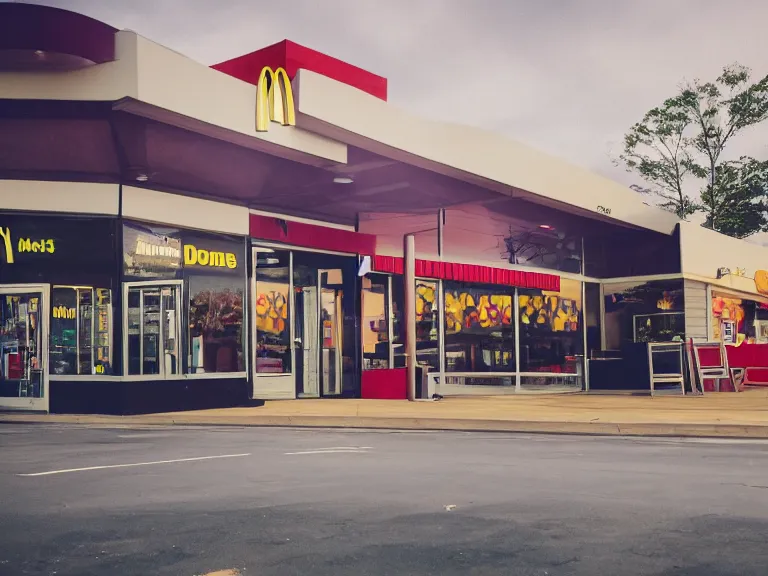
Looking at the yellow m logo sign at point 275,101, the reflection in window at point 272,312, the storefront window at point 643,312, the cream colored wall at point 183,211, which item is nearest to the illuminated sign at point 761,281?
the storefront window at point 643,312

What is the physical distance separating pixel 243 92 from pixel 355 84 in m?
3.46

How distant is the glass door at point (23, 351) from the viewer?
17219 mm

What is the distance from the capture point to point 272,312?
67.2 feet

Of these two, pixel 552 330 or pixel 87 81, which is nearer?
→ pixel 87 81

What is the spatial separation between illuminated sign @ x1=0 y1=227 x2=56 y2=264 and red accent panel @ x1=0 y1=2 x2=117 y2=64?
4.07 metres

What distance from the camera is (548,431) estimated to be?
1526cm

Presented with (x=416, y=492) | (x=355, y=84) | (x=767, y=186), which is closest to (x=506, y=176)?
(x=355, y=84)

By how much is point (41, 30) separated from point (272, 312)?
27.3ft

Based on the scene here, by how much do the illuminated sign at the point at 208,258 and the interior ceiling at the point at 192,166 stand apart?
1.07 metres

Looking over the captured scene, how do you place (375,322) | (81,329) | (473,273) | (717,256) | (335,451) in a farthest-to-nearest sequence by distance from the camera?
(717,256) < (473,273) < (375,322) < (81,329) < (335,451)

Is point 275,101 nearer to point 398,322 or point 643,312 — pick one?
point 398,322

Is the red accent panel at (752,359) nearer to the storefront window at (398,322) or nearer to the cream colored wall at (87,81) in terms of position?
the storefront window at (398,322)

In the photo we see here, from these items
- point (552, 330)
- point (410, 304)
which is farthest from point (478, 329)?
point (410, 304)

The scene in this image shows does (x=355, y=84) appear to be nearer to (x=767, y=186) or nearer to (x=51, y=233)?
(x=51, y=233)
